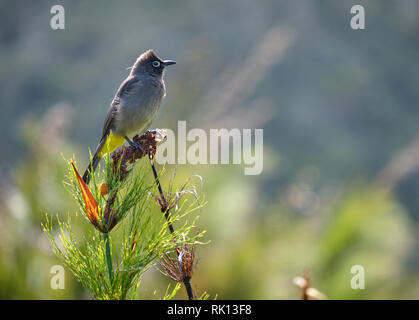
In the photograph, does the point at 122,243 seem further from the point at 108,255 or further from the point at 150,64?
the point at 150,64

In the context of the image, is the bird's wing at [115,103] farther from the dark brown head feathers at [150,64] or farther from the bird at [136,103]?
the dark brown head feathers at [150,64]

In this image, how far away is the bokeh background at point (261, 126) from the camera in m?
2.85

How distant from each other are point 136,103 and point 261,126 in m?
5.99

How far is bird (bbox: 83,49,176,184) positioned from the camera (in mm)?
2609

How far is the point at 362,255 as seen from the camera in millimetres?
2867

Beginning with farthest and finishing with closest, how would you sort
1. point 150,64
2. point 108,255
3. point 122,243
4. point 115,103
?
point 150,64
point 115,103
point 122,243
point 108,255

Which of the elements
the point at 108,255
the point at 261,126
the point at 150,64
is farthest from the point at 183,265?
the point at 261,126

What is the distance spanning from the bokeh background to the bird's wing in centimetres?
29

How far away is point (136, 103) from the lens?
8.80ft

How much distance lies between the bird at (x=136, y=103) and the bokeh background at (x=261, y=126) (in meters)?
0.33

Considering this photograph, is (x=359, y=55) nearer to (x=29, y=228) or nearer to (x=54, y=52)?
(x=54, y=52)

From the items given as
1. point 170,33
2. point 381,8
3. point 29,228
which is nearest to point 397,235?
point 29,228

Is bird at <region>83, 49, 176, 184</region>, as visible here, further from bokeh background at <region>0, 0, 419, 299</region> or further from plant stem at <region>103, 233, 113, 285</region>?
plant stem at <region>103, 233, 113, 285</region>

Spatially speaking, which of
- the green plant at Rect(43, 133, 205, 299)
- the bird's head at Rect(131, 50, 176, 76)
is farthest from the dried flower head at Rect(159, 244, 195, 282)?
the bird's head at Rect(131, 50, 176, 76)
